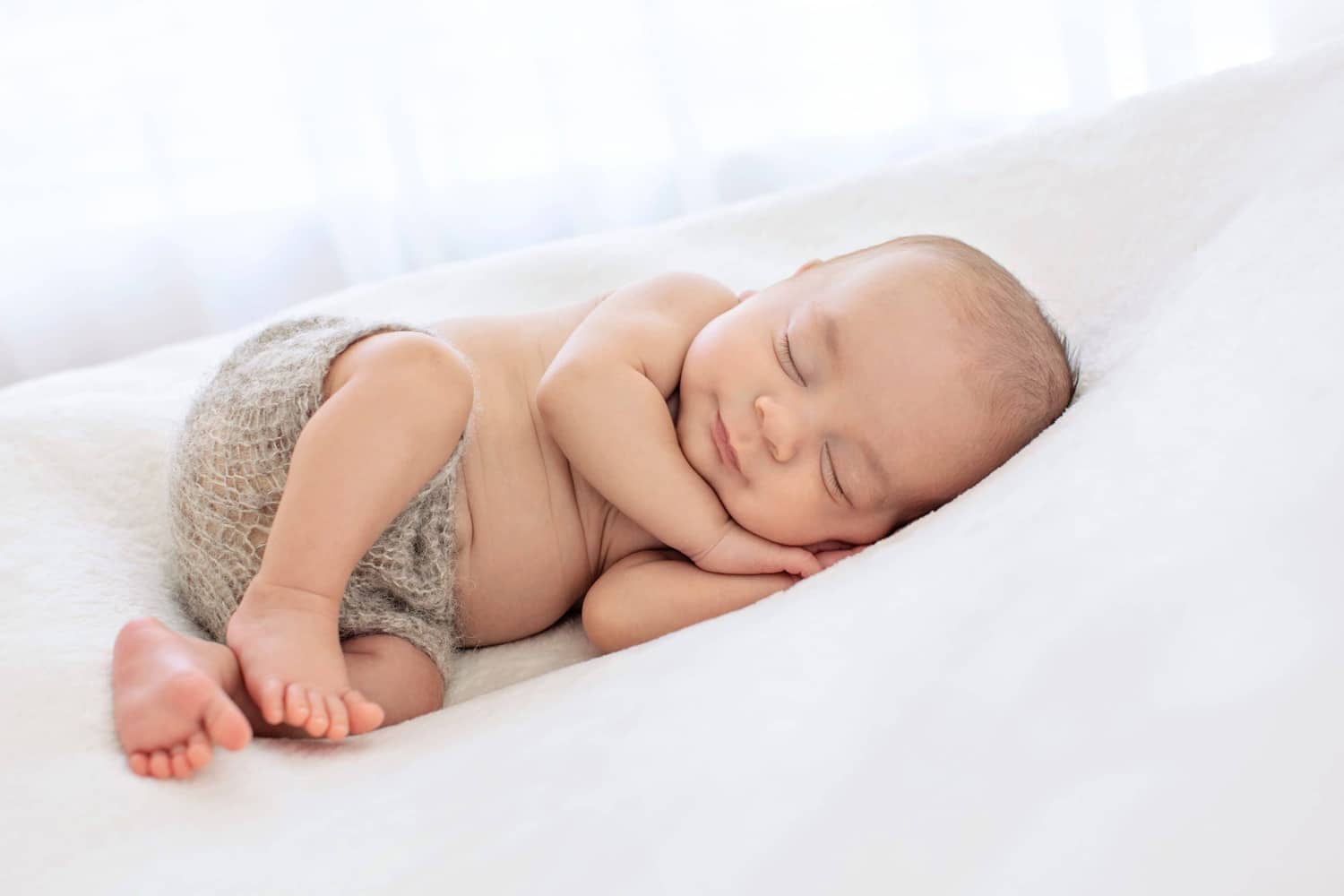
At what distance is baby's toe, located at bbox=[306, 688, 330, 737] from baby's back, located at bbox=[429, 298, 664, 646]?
267mm

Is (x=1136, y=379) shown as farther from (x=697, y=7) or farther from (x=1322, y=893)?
(x=697, y=7)

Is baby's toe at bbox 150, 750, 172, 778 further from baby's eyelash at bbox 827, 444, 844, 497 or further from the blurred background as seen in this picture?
the blurred background

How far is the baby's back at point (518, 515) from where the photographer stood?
3.38 feet

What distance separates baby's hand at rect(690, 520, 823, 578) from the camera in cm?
99

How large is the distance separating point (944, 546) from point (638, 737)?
0.79 ft

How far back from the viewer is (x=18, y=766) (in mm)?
661

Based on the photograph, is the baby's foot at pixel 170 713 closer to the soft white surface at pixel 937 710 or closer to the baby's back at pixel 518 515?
the soft white surface at pixel 937 710

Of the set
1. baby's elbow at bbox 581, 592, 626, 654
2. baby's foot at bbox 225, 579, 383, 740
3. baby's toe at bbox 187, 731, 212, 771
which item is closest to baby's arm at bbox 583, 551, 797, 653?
baby's elbow at bbox 581, 592, 626, 654

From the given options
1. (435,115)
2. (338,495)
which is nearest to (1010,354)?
(338,495)

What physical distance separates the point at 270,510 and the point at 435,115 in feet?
4.45

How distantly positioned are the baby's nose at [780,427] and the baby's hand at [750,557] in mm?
80

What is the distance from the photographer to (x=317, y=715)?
29.0 inches

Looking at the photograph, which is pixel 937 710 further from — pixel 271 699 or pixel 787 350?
pixel 787 350

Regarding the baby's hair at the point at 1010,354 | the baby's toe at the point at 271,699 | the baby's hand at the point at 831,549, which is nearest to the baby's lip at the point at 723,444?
the baby's hand at the point at 831,549
